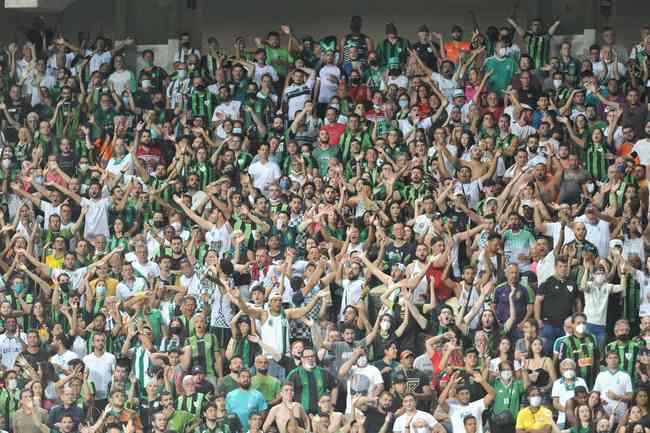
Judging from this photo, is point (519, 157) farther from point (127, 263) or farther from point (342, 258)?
point (127, 263)

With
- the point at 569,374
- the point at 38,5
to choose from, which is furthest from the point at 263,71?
the point at 569,374

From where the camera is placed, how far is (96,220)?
868 inches

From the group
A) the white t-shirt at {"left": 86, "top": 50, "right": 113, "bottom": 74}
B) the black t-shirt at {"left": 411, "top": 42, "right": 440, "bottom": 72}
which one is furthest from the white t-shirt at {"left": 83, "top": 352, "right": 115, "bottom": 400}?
the white t-shirt at {"left": 86, "top": 50, "right": 113, "bottom": 74}

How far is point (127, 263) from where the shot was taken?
68.3 feet

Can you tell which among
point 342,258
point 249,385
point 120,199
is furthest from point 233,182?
point 249,385

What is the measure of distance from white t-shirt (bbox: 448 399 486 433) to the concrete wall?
827 cm

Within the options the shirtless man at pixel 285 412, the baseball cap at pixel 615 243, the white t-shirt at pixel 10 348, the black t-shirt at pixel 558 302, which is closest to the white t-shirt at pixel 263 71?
the white t-shirt at pixel 10 348

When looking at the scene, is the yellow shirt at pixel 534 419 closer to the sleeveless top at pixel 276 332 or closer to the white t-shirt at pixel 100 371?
the sleeveless top at pixel 276 332

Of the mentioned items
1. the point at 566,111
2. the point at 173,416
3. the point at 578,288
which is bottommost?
the point at 173,416

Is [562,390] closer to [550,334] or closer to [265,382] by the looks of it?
[550,334]

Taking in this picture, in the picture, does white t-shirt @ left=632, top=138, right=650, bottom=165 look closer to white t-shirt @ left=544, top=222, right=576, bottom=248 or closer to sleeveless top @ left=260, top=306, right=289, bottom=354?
white t-shirt @ left=544, top=222, right=576, bottom=248

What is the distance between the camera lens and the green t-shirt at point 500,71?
2317 centimetres

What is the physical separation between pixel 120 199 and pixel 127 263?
59.4 inches

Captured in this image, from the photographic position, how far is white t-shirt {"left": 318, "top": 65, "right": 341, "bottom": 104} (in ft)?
77.9
